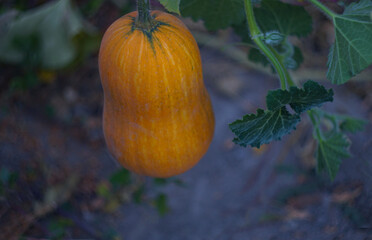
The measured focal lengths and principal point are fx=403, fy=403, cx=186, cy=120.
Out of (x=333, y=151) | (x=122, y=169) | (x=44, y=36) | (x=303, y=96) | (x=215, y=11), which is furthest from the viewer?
(x=44, y=36)

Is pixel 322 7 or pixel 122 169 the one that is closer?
pixel 322 7

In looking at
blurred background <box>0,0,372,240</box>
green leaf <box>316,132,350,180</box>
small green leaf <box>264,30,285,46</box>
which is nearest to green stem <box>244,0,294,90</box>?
small green leaf <box>264,30,285,46</box>

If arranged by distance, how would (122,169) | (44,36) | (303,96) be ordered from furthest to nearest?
(44,36)
(122,169)
(303,96)

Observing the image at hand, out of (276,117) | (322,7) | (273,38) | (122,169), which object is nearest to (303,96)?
(276,117)

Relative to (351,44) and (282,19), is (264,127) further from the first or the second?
(282,19)

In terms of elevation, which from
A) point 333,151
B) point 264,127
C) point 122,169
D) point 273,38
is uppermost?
point 273,38

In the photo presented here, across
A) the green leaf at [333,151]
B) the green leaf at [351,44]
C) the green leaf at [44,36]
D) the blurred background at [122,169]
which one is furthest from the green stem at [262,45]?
the green leaf at [44,36]

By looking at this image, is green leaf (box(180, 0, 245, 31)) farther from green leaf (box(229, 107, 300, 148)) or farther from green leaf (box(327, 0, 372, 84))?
green leaf (box(229, 107, 300, 148))

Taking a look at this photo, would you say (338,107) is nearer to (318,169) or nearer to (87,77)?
(318,169)
